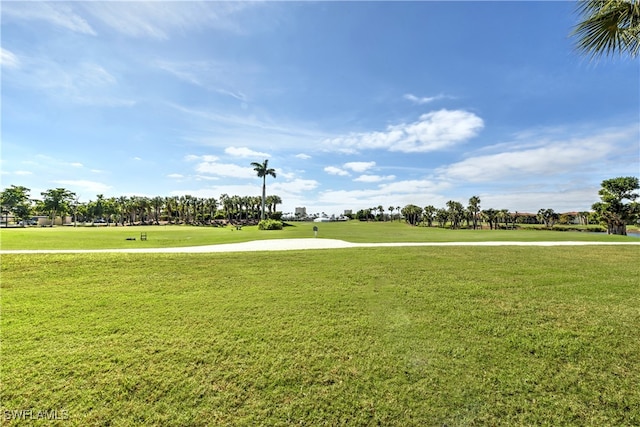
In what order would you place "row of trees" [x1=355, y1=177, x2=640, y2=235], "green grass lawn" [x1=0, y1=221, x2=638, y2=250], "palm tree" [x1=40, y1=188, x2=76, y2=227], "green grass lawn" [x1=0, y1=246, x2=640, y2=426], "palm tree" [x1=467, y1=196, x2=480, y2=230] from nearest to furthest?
1. "green grass lawn" [x1=0, y1=246, x2=640, y2=426]
2. "green grass lawn" [x1=0, y1=221, x2=638, y2=250]
3. "row of trees" [x1=355, y1=177, x2=640, y2=235]
4. "palm tree" [x1=40, y1=188, x2=76, y2=227]
5. "palm tree" [x1=467, y1=196, x2=480, y2=230]

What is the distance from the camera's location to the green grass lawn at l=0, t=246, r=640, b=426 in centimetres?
314

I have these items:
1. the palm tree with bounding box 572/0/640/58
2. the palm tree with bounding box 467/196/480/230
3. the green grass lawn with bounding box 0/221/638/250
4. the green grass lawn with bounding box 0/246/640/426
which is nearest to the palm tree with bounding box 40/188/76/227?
the green grass lawn with bounding box 0/221/638/250

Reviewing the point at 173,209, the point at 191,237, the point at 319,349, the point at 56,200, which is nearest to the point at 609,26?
the point at 319,349

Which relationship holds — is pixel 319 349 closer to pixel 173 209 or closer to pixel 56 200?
pixel 56 200

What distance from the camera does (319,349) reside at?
436cm

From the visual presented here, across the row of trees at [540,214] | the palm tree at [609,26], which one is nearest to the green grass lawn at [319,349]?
the palm tree at [609,26]

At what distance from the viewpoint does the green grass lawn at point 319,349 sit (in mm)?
3143

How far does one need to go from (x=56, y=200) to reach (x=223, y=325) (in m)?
87.0

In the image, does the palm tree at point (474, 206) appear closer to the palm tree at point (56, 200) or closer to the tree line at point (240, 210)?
the tree line at point (240, 210)

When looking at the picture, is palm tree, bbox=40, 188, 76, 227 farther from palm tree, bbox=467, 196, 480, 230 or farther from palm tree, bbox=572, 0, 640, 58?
palm tree, bbox=467, 196, 480, 230

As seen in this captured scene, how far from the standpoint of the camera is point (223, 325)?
5.16 m

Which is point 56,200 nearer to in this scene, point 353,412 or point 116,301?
point 116,301

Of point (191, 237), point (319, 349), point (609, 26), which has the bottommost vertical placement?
point (319, 349)

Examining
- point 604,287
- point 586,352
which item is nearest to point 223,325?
point 586,352
